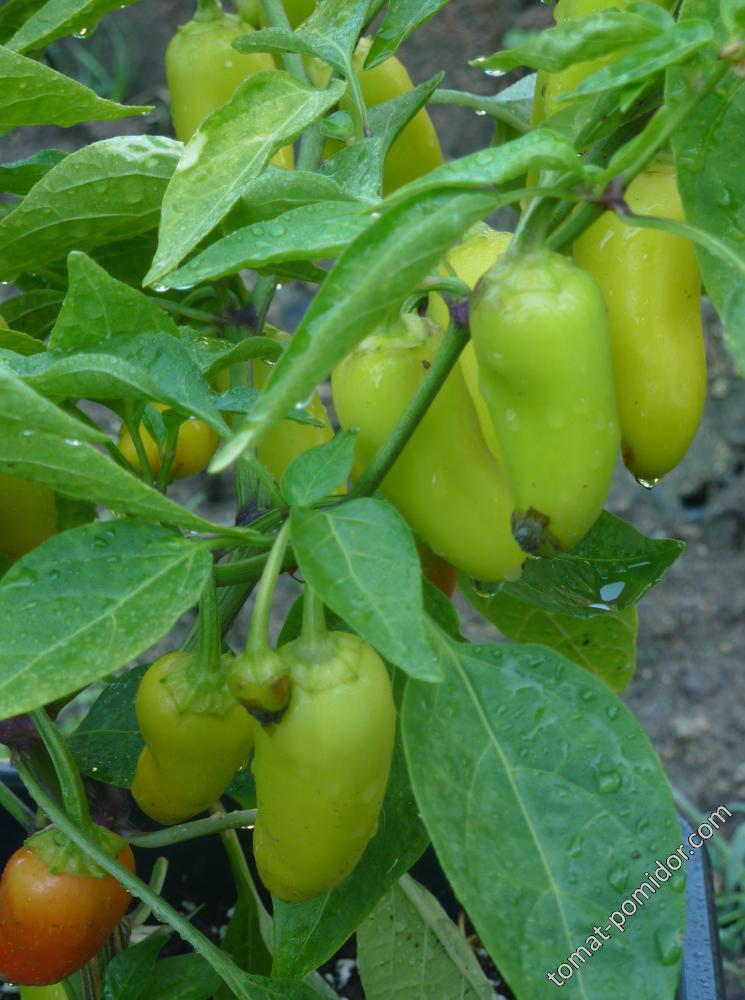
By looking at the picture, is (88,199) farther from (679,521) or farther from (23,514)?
(679,521)

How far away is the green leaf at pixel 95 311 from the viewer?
1.70ft

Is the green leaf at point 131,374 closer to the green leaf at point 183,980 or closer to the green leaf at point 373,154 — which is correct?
the green leaf at point 373,154

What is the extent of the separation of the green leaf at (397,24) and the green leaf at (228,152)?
0.25 feet

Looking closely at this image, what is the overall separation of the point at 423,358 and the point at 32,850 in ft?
1.08

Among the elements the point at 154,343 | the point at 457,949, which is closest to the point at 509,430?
the point at 154,343

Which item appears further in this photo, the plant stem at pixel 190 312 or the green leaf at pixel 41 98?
the plant stem at pixel 190 312

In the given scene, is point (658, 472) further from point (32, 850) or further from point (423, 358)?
point (32, 850)

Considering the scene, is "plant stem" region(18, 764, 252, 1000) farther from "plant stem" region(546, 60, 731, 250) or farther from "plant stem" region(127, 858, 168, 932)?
"plant stem" region(546, 60, 731, 250)

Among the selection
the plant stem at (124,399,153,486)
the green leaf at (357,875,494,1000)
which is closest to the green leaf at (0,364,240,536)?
the plant stem at (124,399,153,486)

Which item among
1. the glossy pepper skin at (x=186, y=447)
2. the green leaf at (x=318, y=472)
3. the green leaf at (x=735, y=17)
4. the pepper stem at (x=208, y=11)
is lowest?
the glossy pepper skin at (x=186, y=447)

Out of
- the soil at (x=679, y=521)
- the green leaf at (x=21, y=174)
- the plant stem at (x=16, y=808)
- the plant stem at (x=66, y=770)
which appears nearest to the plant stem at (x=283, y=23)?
the green leaf at (x=21, y=174)

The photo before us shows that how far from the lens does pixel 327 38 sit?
0.61 metres

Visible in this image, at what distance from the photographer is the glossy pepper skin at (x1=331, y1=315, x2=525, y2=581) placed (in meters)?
0.50

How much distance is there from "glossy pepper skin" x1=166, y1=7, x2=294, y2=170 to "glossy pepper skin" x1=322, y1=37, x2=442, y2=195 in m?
0.05
